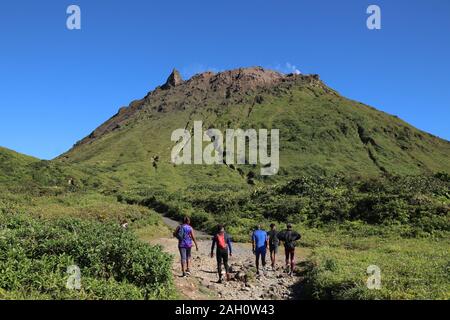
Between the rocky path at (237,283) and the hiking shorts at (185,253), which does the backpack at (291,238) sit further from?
the hiking shorts at (185,253)

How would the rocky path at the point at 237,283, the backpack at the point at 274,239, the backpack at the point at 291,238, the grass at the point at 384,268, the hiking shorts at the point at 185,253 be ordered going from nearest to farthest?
the grass at the point at 384,268 < the rocky path at the point at 237,283 < the hiking shorts at the point at 185,253 < the backpack at the point at 291,238 < the backpack at the point at 274,239

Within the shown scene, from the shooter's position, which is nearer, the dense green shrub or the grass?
the dense green shrub

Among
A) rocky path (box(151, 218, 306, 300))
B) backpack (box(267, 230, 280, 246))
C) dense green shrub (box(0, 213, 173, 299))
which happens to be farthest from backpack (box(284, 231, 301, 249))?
dense green shrub (box(0, 213, 173, 299))

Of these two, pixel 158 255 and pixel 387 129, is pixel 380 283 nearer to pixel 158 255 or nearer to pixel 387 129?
pixel 158 255

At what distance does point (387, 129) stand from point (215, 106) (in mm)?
63657

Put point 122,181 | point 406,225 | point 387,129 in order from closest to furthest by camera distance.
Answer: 1. point 406,225
2. point 122,181
3. point 387,129

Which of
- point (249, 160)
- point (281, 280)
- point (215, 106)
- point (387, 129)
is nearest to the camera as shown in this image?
point (281, 280)

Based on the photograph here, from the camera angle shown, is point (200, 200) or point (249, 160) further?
point (249, 160)

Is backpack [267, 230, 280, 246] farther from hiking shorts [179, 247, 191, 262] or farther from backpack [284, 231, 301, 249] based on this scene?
hiking shorts [179, 247, 191, 262]

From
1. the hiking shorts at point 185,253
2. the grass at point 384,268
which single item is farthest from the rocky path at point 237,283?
the grass at point 384,268

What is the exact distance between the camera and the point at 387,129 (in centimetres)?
15625

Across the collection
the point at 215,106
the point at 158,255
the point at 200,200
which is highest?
the point at 215,106

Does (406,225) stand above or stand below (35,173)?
below

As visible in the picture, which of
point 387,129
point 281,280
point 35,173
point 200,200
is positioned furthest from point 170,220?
point 387,129
